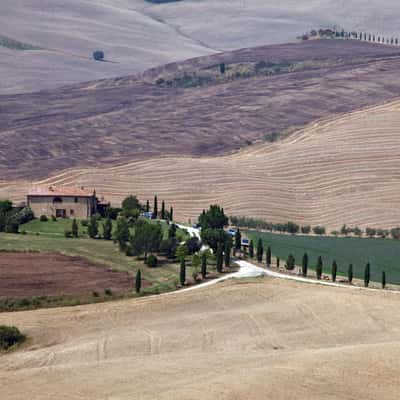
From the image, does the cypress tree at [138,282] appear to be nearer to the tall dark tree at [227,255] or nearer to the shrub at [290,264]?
the tall dark tree at [227,255]

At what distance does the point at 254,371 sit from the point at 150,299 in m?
23.6

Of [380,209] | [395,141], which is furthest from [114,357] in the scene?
[395,141]

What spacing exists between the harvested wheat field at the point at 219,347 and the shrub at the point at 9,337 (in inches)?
35.9

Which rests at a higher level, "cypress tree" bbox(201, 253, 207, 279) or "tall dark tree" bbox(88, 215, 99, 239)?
"tall dark tree" bbox(88, 215, 99, 239)

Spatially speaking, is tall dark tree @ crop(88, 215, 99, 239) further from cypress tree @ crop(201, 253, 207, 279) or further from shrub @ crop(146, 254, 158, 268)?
cypress tree @ crop(201, 253, 207, 279)

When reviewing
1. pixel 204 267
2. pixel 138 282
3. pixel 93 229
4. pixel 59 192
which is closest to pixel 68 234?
pixel 93 229

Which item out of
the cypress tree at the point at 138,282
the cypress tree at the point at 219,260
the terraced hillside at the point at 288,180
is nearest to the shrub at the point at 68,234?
the cypress tree at the point at 219,260

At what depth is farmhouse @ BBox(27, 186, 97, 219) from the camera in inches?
4102

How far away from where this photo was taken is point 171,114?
170m

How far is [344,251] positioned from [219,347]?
4249 centimetres

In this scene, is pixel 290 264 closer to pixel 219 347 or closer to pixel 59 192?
pixel 219 347

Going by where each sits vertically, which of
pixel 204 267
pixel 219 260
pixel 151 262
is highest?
pixel 219 260

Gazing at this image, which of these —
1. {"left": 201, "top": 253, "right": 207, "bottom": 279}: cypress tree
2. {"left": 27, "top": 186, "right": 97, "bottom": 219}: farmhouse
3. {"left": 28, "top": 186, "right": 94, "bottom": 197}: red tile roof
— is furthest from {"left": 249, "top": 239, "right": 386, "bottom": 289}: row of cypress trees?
{"left": 28, "top": 186, "right": 94, "bottom": 197}: red tile roof

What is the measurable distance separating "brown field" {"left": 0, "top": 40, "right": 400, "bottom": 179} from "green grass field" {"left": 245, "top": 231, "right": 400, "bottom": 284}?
134 feet
